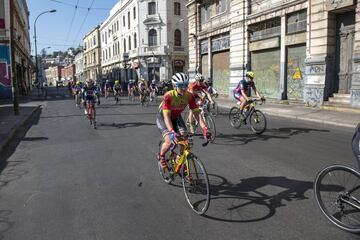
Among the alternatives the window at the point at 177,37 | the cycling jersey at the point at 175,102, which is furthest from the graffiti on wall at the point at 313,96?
the window at the point at 177,37

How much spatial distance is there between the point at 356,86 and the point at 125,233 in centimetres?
1442

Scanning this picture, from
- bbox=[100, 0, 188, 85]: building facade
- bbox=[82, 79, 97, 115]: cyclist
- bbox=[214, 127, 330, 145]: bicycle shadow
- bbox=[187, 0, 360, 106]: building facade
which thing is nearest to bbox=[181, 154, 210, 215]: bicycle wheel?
bbox=[214, 127, 330, 145]: bicycle shadow

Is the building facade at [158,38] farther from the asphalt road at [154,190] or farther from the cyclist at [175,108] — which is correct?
the cyclist at [175,108]

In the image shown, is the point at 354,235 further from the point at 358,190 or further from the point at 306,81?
the point at 306,81

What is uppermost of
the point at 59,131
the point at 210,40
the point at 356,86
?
the point at 210,40

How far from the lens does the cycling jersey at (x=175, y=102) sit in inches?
221

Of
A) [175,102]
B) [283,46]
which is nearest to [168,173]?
[175,102]

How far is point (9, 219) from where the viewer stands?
4.92m

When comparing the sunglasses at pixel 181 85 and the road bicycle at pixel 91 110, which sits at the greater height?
the sunglasses at pixel 181 85

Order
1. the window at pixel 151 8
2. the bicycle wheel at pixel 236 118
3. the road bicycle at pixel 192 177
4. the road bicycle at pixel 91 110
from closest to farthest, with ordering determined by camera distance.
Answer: the road bicycle at pixel 192 177 < the bicycle wheel at pixel 236 118 < the road bicycle at pixel 91 110 < the window at pixel 151 8

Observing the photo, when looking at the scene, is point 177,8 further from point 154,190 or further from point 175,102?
point 154,190

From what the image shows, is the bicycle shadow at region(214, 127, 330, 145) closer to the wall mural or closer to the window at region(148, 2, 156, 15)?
the wall mural

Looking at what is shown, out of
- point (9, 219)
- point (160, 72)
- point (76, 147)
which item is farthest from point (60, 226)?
point (160, 72)

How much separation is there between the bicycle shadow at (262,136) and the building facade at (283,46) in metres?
5.79
